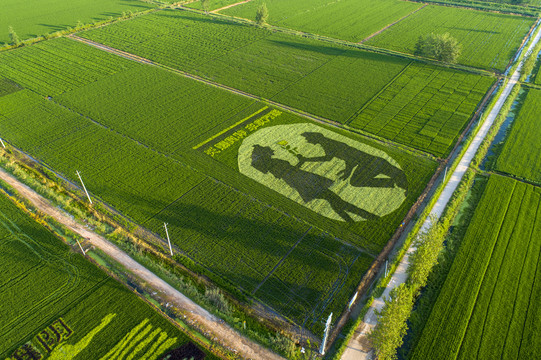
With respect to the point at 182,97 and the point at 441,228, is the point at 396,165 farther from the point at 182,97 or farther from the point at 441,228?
the point at 182,97

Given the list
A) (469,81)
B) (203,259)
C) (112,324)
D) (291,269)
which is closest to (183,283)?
(203,259)

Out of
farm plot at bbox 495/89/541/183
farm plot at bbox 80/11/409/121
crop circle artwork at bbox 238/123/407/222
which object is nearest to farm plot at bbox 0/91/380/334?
crop circle artwork at bbox 238/123/407/222

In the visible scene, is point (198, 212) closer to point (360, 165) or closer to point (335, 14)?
point (360, 165)

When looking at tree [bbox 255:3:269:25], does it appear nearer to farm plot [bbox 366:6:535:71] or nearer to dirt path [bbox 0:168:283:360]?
farm plot [bbox 366:6:535:71]

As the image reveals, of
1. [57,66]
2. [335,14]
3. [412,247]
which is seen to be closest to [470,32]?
[335,14]

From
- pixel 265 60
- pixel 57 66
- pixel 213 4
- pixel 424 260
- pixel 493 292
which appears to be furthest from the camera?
pixel 213 4

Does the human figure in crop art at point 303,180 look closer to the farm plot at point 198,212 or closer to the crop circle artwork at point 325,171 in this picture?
the crop circle artwork at point 325,171
